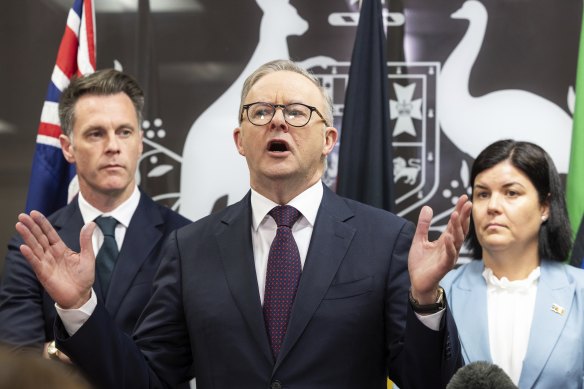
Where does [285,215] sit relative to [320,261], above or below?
above

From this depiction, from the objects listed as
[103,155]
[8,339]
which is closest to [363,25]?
[103,155]

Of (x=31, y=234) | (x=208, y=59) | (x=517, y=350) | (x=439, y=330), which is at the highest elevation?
(x=208, y=59)

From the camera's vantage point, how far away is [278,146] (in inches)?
92.4

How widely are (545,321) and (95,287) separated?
5.52 feet

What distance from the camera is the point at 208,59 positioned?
414cm

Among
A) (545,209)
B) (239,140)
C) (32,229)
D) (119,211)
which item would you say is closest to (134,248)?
(119,211)

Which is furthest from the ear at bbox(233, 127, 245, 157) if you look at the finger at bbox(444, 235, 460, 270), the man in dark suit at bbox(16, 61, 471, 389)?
the finger at bbox(444, 235, 460, 270)

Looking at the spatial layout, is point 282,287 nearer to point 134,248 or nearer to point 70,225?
point 134,248

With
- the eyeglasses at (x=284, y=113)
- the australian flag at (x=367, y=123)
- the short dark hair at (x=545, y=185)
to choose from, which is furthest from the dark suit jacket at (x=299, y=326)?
the australian flag at (x=367, y=123)

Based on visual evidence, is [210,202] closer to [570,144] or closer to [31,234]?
[570,144]

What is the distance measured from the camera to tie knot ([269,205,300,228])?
2318mm

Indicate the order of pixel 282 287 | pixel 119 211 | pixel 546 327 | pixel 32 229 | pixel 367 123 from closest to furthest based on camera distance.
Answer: pixel 32 229, pixel 282 287, pixel 546 327, pixel 119 211, pixel 367 123

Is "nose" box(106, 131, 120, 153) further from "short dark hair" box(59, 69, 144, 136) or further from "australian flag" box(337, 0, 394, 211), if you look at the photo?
"australian flag" box(337, 0, 394, 211)

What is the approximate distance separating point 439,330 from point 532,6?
2.54 m
